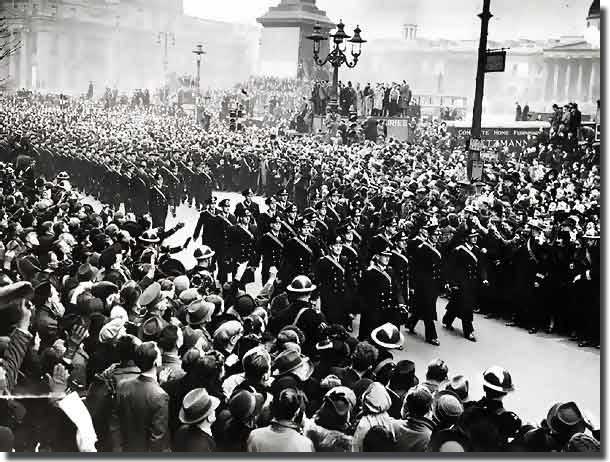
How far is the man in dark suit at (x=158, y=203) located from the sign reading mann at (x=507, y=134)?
352cm

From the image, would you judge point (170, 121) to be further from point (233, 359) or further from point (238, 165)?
point (233, 359)

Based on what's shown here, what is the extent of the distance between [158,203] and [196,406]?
14.7 ft

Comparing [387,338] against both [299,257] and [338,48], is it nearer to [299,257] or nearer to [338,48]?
[299,257]

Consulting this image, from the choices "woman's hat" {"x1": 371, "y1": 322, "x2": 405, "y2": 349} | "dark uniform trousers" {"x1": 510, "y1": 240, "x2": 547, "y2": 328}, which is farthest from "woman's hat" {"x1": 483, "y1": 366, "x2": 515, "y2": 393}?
"dark uniform trousers" {"x1": 510, "y1": 240, "x2": 547, "y2": 328}

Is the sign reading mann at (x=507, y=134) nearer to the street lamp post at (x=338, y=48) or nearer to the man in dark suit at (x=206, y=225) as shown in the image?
the street lamp post at (x=338, y=48)

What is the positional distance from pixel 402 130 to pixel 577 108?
5.07m

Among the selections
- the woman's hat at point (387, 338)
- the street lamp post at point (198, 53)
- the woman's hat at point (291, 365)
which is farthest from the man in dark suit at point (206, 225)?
the woman's hat at point (291, 365)

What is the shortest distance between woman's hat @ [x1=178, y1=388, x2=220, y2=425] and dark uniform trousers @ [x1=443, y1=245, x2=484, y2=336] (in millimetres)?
3886

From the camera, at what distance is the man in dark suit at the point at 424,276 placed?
23.2 ft

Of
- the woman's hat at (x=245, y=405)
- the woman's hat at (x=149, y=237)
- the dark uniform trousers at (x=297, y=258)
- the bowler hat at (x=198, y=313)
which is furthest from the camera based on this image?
the dark uniform trousers at (x=297, y=258)

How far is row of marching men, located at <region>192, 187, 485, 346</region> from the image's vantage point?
21.4 feet

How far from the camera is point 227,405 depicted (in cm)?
Result: 374

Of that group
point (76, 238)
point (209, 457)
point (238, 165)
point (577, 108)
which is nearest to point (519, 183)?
point (577, 108)

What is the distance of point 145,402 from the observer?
387 centimetres
